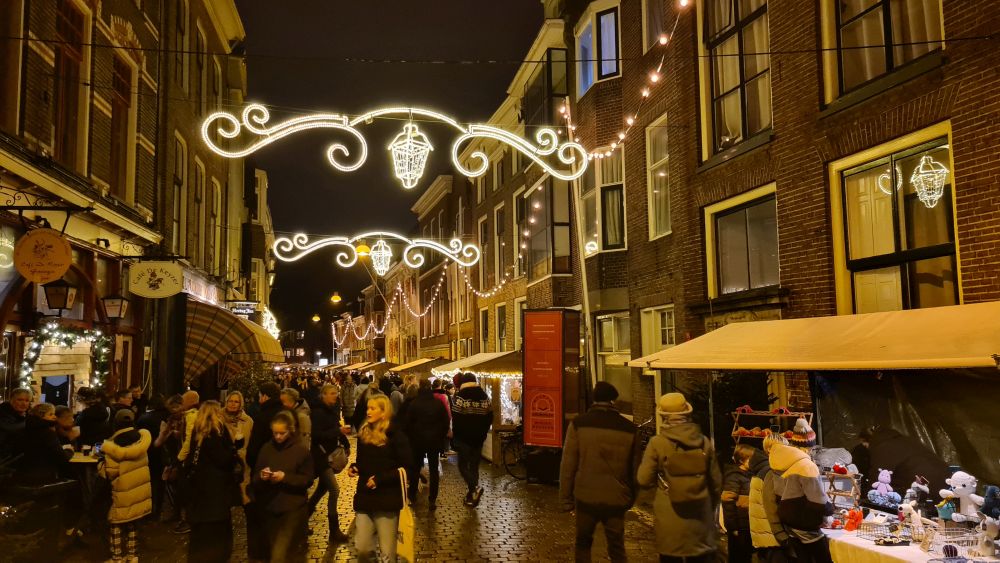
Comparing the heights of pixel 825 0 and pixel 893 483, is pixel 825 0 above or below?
above

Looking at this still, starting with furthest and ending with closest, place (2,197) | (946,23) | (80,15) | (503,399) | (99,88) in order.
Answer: (503,399) < (99,88) < (80,15) < (2,197) < (946,23)

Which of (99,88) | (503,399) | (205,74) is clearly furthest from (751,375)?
(205,74)

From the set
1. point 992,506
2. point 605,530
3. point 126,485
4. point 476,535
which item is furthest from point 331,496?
point 992,506

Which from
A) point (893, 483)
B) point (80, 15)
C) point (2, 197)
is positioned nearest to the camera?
point (893, 483)

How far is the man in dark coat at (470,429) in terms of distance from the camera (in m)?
11.3

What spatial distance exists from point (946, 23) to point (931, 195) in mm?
1790

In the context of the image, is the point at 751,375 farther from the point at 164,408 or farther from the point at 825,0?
the point at 164,408

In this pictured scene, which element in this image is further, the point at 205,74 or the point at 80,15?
the point at 205,74

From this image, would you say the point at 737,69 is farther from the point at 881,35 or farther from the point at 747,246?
the point at 881,35

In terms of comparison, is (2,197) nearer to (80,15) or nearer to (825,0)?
(80,15)

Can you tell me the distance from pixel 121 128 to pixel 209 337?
17.8ft

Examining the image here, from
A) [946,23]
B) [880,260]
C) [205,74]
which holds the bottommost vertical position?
[880,260]

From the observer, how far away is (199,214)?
21.9 m

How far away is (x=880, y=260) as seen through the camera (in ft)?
29.6
